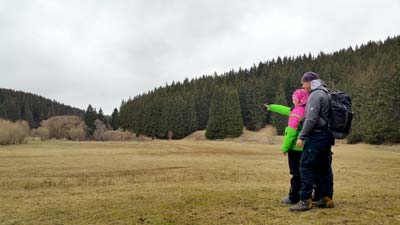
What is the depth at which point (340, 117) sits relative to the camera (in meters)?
6.25

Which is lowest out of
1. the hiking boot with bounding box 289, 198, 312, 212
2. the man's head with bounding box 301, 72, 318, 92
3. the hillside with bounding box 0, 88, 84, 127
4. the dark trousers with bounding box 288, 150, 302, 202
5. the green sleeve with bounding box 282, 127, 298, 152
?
the hiking boot with bounding box 289, 198, 312, 212

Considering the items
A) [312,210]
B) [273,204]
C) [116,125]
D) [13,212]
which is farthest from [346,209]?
[116,125]

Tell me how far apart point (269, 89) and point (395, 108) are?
5950 cm

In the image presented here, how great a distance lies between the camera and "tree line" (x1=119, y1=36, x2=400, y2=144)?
6825cm

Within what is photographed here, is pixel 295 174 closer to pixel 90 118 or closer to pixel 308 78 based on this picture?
pixel 308 78

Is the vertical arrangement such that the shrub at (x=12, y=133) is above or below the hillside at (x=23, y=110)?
below

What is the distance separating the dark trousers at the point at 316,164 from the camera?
6340 millimetres

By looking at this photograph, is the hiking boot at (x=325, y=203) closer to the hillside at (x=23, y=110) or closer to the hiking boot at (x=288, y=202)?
the hiking boot at (x=288, y=202)

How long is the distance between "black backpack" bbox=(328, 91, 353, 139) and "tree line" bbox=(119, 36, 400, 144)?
62.1 meters

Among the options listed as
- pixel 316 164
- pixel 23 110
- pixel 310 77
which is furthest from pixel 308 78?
pixel 23 110

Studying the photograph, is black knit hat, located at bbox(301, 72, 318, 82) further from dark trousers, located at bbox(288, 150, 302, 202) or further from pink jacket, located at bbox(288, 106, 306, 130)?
dark trousers, located at bbox(288, 150, 302, 202)

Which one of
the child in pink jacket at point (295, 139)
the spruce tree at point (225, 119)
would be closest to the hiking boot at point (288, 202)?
the child in pink jacket at point (295, 139)

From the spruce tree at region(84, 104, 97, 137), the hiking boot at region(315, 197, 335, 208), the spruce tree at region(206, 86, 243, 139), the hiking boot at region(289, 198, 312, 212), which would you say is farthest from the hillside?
the hiking boot at region(315, 197, 335, 208)

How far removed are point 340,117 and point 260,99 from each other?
352 feet
